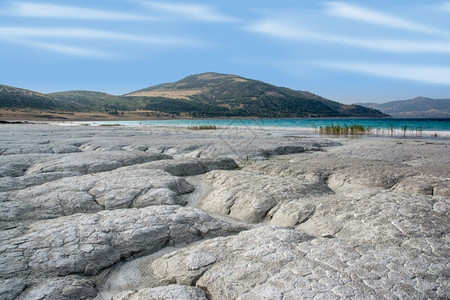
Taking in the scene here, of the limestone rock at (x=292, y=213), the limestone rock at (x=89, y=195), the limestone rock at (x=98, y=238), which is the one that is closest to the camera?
the limestone rock at (x=98, y=238)

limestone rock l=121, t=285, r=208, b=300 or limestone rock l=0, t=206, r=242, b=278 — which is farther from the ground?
limestone rock l=0, t=206, r=242, b=278

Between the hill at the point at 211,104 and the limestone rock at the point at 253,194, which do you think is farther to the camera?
the hill at the point at 211,104

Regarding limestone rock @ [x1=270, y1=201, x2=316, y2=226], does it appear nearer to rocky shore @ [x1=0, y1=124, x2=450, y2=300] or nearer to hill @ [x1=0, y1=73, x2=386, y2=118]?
rocky shore @ [x1=0, y1=124, x2=450, y2=300]

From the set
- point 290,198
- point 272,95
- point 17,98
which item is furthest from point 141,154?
point 272,95

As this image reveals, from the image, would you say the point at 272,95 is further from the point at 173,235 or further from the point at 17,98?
the point at 173,235

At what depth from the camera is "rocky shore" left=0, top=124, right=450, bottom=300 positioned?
262 centimetres

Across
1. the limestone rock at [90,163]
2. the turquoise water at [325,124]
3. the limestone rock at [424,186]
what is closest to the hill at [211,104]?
the turquoise water at [325,124]

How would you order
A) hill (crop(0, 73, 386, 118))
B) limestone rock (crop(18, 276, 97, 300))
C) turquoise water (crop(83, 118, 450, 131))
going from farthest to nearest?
hill (crop(0, 73, 386, 118)) → turquoise water (crop(83, 118, 450, 131)) → limestone rock (crop(18, 276, 97, 300))

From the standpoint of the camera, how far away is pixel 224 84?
164125mm

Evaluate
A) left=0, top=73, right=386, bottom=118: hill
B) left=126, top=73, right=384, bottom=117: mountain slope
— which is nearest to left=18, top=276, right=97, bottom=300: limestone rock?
left=0, top=73, right=386, bottom=118: hill

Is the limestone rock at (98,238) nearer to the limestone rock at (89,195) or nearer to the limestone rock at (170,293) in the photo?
the limestone rock at (89,195)

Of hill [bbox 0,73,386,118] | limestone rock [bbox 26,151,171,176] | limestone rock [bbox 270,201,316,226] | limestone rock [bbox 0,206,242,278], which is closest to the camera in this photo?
limestone rock [bbox 0,206,242,278]

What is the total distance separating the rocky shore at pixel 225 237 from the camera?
103 inches

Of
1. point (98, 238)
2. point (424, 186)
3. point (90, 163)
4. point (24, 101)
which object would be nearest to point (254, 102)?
point (24, 101)
